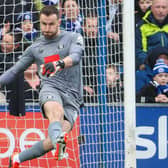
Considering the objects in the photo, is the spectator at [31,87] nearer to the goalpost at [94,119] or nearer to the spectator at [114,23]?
the goalpost at [94,119]

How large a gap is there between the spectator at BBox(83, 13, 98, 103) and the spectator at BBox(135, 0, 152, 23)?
0.56 m

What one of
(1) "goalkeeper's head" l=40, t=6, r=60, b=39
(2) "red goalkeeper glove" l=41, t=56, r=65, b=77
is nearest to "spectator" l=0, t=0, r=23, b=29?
(1) "goalkeeper's head" l=40, t=6, r=60, b=39

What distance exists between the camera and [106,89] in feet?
27.7

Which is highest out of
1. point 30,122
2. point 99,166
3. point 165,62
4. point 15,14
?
point 15,14

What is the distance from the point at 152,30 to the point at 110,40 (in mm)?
555

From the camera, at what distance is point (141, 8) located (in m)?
8.61

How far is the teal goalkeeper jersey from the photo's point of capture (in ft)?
23.9

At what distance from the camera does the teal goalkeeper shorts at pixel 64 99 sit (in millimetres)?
7090

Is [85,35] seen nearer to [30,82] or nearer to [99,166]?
[30,82]

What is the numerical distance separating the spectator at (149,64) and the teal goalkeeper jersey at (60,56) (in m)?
1.30

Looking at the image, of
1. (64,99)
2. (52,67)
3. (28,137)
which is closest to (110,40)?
(64,99)

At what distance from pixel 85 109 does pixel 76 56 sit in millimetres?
1882

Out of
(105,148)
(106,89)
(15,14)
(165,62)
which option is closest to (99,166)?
(105,148)

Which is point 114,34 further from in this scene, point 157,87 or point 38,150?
point 38,150
